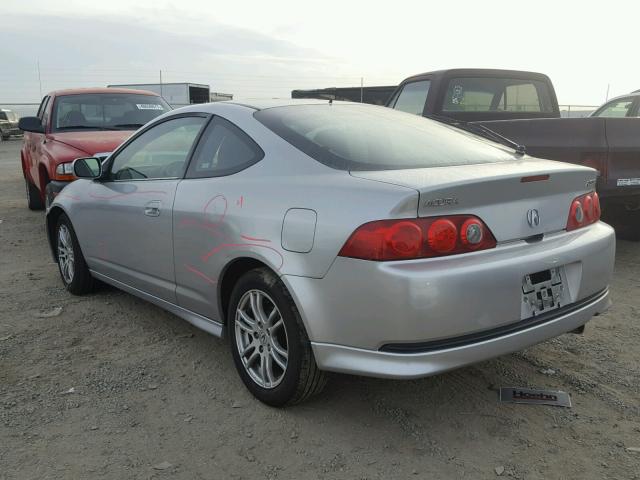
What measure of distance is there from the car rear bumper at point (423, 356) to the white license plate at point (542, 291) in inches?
2.6

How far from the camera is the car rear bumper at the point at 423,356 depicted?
2.34 meters

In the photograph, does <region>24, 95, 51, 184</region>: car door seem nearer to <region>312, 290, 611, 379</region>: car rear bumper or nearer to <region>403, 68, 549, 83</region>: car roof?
<region>403, 68, 549, 83</region>: car roof

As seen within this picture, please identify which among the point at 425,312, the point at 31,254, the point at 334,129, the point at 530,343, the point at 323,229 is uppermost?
the point at 334,129

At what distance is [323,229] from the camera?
2451 millimetres

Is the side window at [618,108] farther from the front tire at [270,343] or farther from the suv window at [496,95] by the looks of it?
the front tire at [270,343]

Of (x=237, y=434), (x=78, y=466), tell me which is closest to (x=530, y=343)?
(x=237, y=434)

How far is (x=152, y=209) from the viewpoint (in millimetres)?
3518

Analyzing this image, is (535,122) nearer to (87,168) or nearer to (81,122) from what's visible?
(87,168)

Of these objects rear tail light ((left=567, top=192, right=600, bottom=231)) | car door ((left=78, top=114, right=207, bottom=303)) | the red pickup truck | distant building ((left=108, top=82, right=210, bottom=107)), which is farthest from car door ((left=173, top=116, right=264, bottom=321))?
distant building ((left=108, top=82, right=210, bottom=107))

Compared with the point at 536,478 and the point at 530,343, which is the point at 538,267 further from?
the point at 536,478

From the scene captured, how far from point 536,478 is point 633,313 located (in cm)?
225

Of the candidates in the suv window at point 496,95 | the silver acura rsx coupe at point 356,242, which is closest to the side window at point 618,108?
the suv window at point 496,95

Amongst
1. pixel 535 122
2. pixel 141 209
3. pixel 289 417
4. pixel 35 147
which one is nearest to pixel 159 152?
pixel 141 209

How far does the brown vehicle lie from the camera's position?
4941mm
